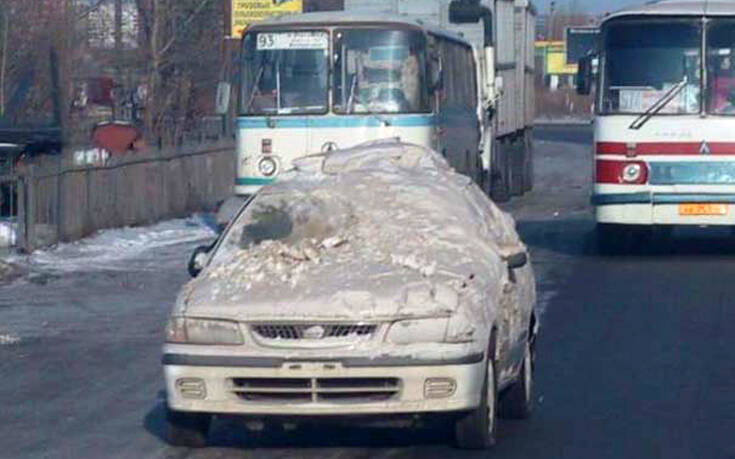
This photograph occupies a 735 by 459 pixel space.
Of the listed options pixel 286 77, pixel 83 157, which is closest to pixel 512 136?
pixel 83 157

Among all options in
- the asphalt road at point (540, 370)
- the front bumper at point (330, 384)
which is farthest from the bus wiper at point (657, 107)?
the front bumper at point (330, 384)

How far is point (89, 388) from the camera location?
14102 millimetres

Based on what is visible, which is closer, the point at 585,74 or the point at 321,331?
the point at 321,331

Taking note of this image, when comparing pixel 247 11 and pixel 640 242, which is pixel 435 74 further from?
pixel 247 11

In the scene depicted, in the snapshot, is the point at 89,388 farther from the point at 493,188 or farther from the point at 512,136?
the point at 512,136

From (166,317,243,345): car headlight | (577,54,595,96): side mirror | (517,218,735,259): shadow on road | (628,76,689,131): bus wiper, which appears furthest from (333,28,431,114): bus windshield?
(166,317,243,345): car headlight

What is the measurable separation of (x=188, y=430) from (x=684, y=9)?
13.6 metres

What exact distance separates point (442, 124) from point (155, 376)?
42.7 ft

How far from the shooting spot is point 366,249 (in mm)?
11602

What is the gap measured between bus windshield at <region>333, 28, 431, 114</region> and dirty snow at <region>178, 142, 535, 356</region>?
12207mm

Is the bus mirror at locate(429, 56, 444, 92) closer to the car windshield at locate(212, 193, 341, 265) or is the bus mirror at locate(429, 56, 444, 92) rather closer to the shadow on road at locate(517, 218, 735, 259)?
the shadow on road at locate(517, 218, 735, 259)

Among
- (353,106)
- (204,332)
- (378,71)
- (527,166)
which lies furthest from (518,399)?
(527,166)

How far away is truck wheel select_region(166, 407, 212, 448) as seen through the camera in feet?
37.0

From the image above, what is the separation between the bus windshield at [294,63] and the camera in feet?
83.5
